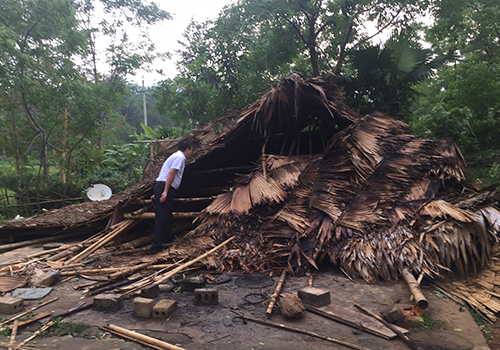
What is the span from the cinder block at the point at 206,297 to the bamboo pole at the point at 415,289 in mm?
1630

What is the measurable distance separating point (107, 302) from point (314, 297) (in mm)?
1753

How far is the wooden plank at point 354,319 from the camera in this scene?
8.24ft

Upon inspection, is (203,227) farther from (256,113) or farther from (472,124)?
(472,124)

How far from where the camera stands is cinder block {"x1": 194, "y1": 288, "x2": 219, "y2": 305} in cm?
310

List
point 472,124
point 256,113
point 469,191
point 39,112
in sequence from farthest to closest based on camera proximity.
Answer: point 39,112, point 472,124, point 256,113, point 469,191

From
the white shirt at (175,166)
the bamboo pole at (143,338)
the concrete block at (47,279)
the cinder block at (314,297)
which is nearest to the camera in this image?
the bamboo pole at (143,338)

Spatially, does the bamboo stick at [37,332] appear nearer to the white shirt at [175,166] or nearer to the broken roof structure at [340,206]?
the broken roof structure at [340,206]

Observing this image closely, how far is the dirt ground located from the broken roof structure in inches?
15.4

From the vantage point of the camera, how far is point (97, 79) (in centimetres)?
1538

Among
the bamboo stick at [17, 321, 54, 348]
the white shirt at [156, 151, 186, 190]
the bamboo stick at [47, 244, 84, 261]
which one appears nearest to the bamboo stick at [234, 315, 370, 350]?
the bamboo stick at [17, 321, 54, 348]

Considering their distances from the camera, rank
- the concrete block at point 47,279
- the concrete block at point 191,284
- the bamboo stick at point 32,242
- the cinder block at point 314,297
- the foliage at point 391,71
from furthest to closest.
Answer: the foliage at point 391,71
the bamboo stick at point 32,242
the concrete block at point 47,279
the concrete block at point 191,284
the cinder block at point 314,297

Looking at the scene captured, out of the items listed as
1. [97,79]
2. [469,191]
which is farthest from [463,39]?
[97,79]

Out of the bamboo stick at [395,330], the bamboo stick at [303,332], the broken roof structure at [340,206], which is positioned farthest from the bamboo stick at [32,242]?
the bamboo stick at [395,330]

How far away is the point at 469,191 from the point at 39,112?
13.4 metres
